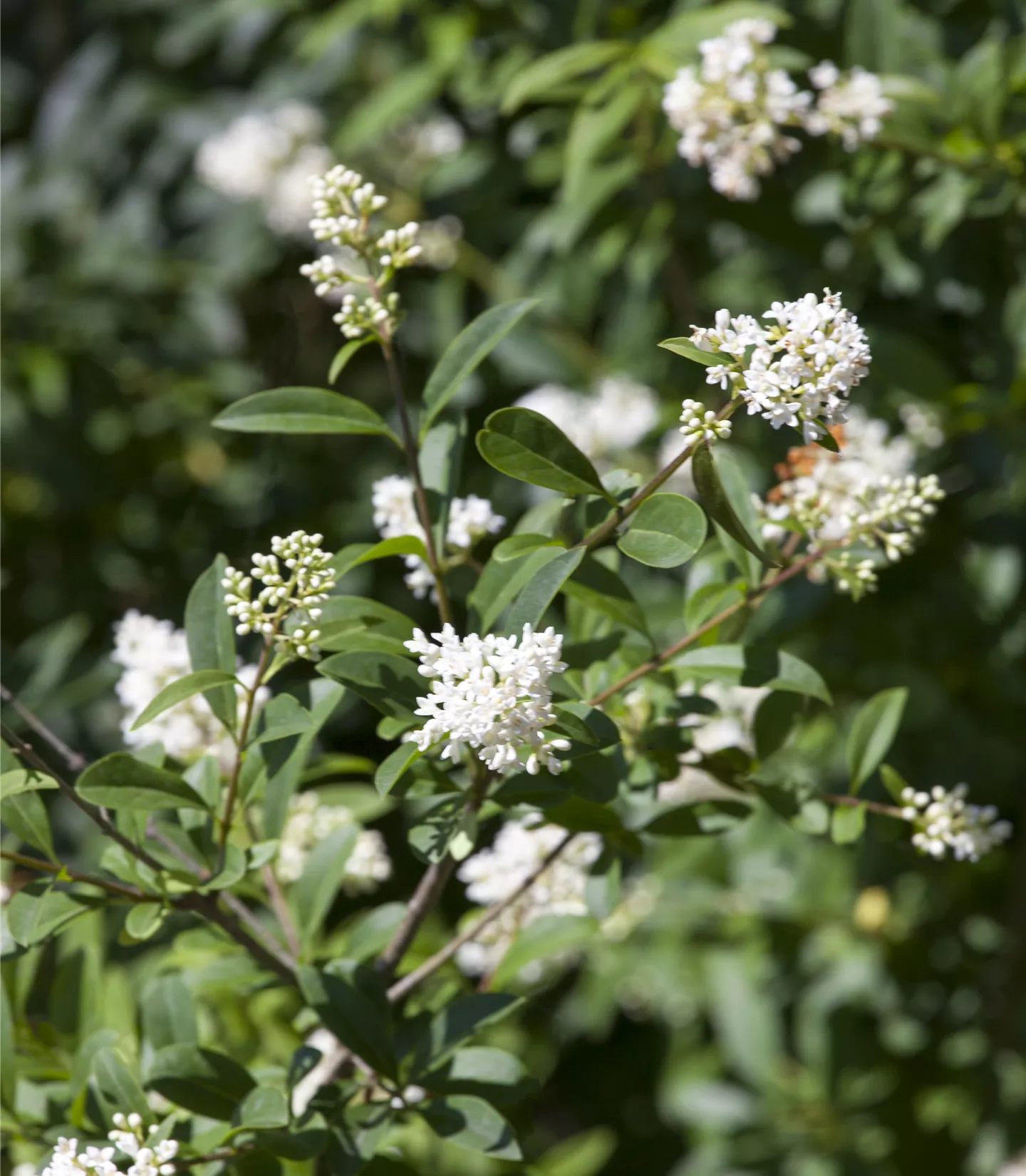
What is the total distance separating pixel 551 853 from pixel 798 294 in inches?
45.0

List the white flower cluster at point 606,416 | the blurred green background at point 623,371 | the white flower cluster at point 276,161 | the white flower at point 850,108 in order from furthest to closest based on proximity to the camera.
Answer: the white flower cluster at point 276,161 < the white flower cluster at point 606,416 < the blurred green background at point 623,371 < the white flower at point 850,108

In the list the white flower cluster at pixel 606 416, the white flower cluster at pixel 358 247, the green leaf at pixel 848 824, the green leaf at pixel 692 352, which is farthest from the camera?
the white flower cluster at pixel 606 416

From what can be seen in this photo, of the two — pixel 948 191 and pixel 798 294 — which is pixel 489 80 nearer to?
pixel 798 294

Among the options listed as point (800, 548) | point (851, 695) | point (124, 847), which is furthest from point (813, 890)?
point (124, 847)

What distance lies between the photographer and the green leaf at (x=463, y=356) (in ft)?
3.70

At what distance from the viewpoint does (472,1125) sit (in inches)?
43.3

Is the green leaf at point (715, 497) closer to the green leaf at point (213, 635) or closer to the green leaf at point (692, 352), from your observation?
the green leaf at point (692, 352)

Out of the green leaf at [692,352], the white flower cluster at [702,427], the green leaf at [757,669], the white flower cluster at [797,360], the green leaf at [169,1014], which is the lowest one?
the green leaf at [169,1014]

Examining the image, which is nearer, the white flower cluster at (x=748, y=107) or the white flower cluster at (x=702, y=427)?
the white flower cluster at (x=702, y=427)

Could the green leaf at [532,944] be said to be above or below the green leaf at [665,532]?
below

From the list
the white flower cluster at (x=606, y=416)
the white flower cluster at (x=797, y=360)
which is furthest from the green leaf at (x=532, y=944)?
the white flower cluster at (x=606, y=416)

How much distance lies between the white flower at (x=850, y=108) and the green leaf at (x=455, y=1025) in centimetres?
109

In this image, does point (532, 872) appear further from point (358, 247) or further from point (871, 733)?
point (358, 247)

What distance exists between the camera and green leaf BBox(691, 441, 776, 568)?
3.04 feet
